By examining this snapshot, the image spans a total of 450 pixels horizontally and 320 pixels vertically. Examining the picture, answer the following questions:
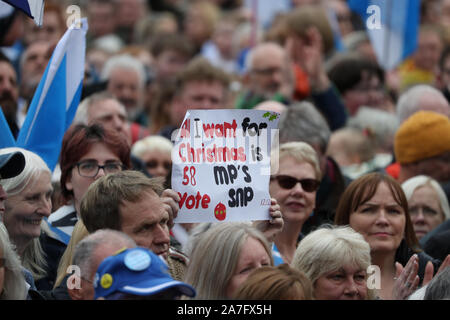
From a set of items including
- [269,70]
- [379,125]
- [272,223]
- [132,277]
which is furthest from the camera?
[269,70]

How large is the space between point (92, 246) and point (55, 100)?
2.44m

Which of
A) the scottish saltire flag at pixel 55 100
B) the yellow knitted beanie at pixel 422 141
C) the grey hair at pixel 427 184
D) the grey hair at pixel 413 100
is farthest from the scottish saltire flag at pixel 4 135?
the grey hair at pixel 413 100

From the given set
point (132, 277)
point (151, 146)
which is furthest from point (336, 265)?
point (151, 146)

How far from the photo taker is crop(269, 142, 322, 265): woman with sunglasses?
21.4ft

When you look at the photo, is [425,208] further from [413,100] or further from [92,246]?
[92,246]

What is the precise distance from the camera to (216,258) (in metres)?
5.02

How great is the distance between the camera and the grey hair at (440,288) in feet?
15.6

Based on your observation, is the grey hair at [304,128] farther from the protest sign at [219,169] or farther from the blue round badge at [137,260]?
the blue round badge at [137,260]

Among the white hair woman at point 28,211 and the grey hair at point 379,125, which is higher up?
the grey hair at point 379,125

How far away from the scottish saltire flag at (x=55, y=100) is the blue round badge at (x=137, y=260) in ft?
8.35

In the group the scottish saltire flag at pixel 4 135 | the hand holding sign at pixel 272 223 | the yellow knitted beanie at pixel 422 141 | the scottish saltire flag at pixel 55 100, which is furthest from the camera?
the yellow knitted beanie at pixel 422 141

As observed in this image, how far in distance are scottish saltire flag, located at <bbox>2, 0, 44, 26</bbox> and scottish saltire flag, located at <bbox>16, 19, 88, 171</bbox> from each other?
806 millimetres
